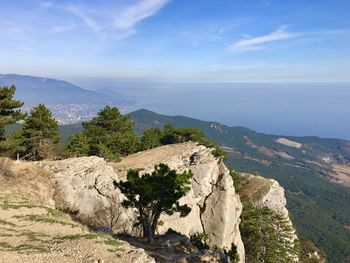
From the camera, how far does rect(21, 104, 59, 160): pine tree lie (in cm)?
4331

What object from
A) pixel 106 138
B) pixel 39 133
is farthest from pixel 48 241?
pixel 106 138

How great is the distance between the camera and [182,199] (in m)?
36.2

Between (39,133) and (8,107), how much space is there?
5818 mm

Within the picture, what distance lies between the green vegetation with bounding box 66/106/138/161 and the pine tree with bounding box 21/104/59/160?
2.60 meters

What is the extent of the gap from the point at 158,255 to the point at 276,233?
2458 centimetres

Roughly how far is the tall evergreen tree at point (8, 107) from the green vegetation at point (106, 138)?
803cm

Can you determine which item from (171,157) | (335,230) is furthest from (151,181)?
(335,230)

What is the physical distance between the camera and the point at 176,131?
5856 centimetres

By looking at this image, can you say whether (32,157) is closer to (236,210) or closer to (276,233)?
(236,210)

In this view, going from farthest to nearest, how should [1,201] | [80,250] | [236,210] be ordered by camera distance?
[236,210], [1,201], [80,250]

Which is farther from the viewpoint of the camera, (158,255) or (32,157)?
(32,157)

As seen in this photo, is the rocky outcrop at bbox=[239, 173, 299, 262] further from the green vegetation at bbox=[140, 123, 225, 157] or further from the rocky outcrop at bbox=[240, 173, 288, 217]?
the green vegetation at bbox=[140, 123, 225, 157]

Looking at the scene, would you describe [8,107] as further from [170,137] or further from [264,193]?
[264,193]

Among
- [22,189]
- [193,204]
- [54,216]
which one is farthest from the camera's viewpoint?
[193,204]
